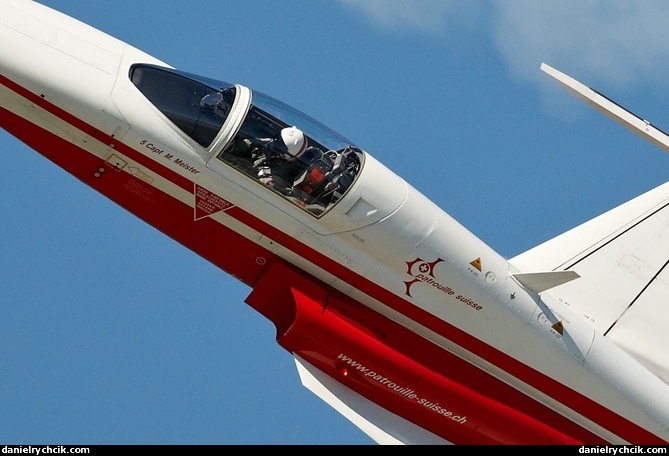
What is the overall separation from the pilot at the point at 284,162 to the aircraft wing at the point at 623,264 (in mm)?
4878

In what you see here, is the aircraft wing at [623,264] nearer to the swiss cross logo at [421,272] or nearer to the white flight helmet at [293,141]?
the swiss cross logo at [421,272]

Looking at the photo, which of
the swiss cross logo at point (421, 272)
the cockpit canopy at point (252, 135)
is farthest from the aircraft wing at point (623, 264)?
the cockpit canopy at point (252, 135)

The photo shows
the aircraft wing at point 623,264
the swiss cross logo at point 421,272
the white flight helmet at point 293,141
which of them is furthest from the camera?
the aircraft wing at point 623,264

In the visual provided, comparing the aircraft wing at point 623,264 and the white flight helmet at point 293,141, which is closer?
the white flight helmet at point 293,141

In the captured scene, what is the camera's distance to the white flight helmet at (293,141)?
1538cm

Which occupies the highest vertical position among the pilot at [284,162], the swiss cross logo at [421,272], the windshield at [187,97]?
the windshield at [187,97]

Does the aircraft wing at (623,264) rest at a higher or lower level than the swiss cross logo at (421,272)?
higher

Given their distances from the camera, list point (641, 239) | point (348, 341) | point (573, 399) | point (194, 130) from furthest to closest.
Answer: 1. point (641, 239)
2. point (573, 399)
3. point (348, 341)
4. point (194, 130)

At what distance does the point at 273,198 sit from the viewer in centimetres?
1545

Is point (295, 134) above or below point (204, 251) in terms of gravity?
above

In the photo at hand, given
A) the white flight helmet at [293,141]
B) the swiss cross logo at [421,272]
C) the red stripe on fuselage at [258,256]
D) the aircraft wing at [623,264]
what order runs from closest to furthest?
1. the red stripe on fuselage at [258,256]
2. the white flight helmet at [293,141]
3. the swiss cross logo at [421,272]
4. the aircraft wing at [623,264]
